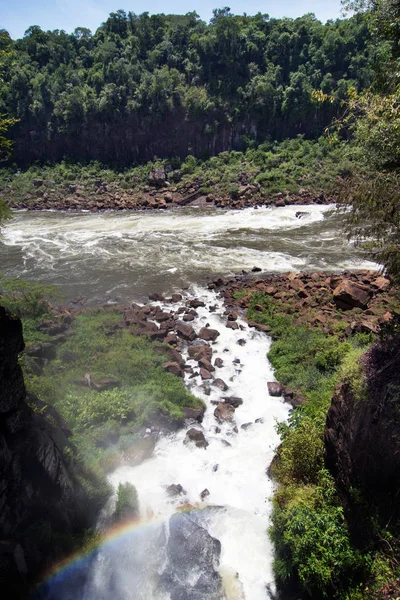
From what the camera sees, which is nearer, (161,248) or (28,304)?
(28,304)

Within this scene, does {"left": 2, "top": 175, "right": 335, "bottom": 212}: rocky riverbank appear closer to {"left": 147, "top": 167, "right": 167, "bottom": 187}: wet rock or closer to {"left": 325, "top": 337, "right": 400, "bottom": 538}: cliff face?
{"left": 147, "top": 167, "right": 167, "bottom": 187}: wet rock

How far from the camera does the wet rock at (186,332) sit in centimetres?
1566

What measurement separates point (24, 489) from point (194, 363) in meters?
7.84

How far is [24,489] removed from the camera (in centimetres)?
741

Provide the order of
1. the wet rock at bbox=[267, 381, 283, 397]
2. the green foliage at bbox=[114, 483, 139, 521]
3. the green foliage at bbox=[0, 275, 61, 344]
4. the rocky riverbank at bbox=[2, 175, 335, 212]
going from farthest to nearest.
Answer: the rocky riverbank at bbox=[2, 175, 335, 212]
the green foliage at bbox=[0, 275, 61, 344]
the wet rock at bbox=[267, 381, 283, 397]
the green foliage at bbox=[114, 483, 139, 521]

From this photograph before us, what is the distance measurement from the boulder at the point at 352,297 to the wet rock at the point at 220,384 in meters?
7.05

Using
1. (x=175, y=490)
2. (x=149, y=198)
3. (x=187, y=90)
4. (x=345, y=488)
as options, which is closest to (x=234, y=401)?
(x=175, y=490)

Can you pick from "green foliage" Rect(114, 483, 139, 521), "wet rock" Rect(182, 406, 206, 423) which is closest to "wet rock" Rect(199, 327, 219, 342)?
"wet rock" Rect(182, 406, 206, 423)

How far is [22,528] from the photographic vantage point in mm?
7234

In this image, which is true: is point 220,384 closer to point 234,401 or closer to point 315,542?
point 234,401

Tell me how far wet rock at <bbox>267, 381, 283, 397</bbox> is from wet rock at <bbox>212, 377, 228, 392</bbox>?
60.5 inches

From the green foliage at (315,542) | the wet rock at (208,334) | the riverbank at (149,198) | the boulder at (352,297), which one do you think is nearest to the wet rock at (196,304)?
the wet rock at (208,334)

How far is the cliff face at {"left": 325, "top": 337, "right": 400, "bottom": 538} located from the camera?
6477 mm

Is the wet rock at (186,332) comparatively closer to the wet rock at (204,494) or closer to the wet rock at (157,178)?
the wet rock at (204,494)
